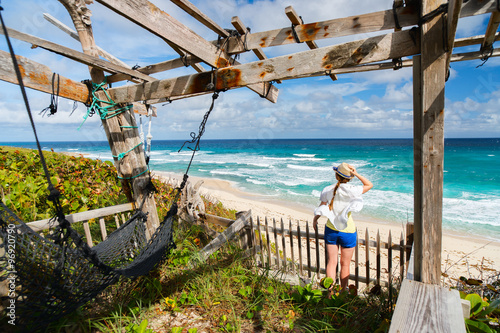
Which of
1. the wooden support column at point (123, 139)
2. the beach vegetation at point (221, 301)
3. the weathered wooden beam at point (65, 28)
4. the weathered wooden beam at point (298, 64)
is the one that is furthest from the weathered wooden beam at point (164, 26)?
the beach vegetation at point (221, 301)

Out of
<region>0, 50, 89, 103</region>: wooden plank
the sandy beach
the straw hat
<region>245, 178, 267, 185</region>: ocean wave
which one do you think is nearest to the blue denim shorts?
the straw hat

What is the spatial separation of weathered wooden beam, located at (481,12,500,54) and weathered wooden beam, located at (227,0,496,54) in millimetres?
592

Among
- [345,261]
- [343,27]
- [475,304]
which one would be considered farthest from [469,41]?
[345,261]

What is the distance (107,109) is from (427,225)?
3.03 metres

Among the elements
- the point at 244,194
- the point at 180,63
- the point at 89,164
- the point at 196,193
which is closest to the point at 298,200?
the point at 244,194

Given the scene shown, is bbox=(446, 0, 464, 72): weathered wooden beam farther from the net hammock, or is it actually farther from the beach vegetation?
the net hammock

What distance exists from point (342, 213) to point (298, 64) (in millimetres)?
2133

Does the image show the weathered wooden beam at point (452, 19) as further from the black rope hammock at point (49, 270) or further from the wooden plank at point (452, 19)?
the black rope hammock at point (49, 270)

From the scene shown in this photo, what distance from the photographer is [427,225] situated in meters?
1.55

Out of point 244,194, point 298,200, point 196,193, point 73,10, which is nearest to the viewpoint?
point 73,10

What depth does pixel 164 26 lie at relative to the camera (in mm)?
1894

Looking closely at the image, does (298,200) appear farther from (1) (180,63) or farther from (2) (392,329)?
(2) (392,329)

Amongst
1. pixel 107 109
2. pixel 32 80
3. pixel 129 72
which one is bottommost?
pixel 107 109

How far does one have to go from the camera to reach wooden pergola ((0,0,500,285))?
56.6 inches
